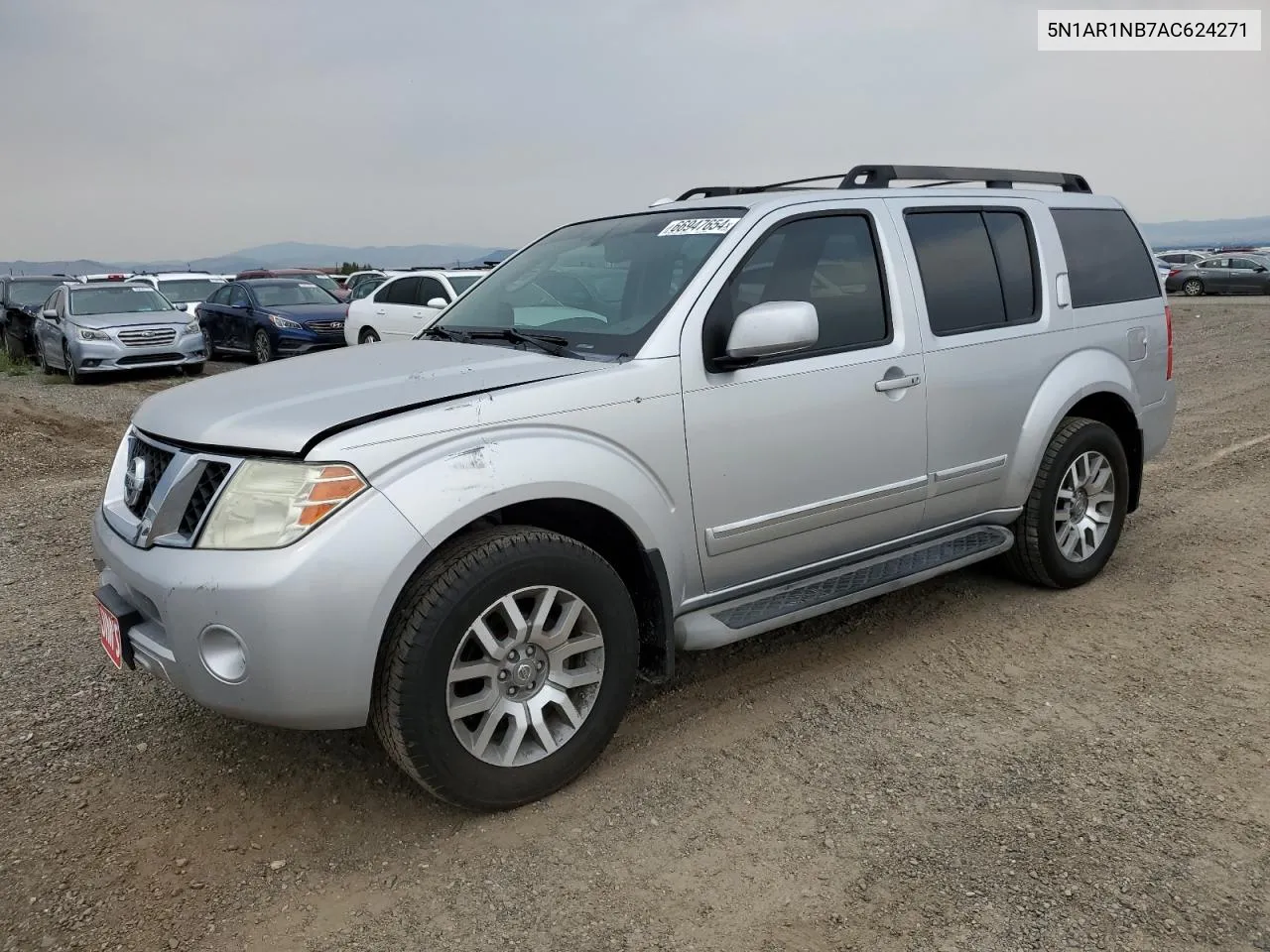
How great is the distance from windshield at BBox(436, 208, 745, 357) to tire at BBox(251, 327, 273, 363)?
1284 centimetres

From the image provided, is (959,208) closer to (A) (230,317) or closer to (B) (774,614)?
(B) (774,614)

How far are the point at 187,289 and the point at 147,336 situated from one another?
32.4 feet

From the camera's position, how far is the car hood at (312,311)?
1605 centimetres

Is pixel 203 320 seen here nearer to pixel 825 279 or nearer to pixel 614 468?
pixel 825 279

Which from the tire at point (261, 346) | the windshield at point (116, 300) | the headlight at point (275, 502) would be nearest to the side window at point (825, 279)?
the headlight at point (275, 502)

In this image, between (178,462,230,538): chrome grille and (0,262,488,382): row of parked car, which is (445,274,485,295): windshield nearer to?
(0,262,488,382): row of parked car

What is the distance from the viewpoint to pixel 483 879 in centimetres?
277

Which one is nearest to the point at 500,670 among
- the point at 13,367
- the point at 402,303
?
the point at 402,303

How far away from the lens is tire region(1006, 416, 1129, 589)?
459 centimetres

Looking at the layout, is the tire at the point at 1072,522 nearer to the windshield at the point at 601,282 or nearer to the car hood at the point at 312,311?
the windshield at the point at 601,282

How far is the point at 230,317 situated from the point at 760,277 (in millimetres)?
15586

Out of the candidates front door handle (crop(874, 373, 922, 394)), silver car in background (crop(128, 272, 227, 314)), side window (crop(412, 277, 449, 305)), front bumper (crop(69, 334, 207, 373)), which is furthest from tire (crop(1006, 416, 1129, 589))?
silver car in background (crop(128, 272, 227, 314))

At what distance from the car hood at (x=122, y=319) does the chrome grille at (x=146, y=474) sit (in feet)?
42.1

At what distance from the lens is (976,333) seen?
4.25 m
